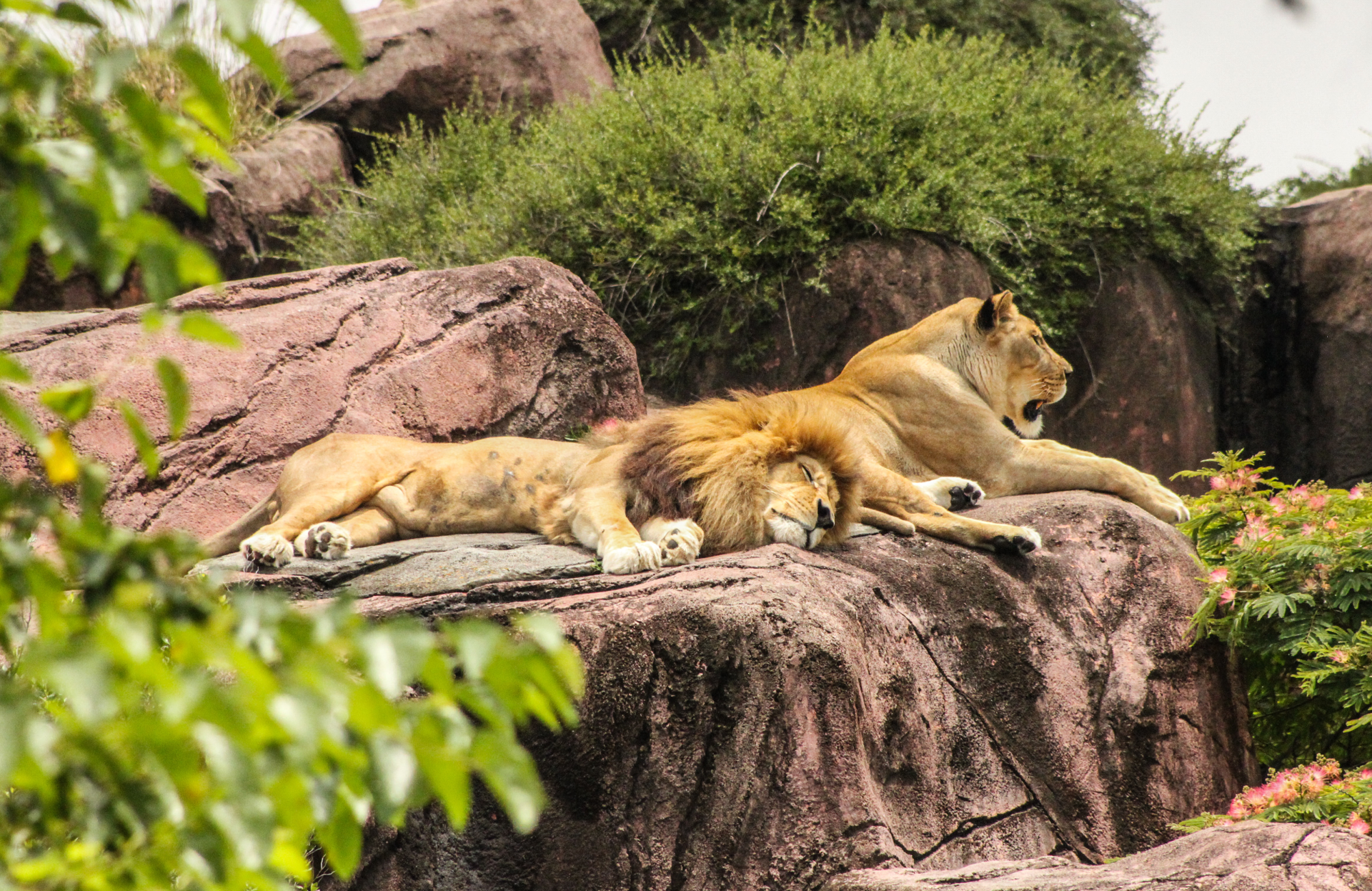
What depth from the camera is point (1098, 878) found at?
3.11 metres

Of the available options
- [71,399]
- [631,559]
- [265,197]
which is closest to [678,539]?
[631,559]

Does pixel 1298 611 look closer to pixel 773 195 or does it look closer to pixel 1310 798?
pixel 1310 798

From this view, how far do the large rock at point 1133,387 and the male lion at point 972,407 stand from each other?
106 inches

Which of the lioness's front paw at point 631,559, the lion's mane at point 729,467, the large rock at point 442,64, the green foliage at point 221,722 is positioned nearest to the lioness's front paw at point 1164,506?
the lion's mane at point 729,467

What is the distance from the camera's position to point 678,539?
432 cm

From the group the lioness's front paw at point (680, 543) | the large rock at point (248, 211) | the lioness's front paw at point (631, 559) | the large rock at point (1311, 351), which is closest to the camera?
the lioness's front paw at point (631, 559)

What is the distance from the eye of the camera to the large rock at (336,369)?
5.52 meters

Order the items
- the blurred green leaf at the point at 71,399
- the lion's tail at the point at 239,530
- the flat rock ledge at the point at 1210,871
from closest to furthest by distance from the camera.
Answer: the blurred green leaf at the point at 71,399 < the flat rock ledge at the point at 1210,871 < the lion's tail at the point at 239,530

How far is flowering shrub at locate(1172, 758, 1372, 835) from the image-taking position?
385cm

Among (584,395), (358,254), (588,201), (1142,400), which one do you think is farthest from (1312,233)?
(358,254)

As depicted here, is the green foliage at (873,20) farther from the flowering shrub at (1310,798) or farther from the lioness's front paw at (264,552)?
the flowering shrub at (1310,798)

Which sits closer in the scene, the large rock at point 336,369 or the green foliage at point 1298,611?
the green foliage at point 1298,611

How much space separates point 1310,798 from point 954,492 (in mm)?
2030

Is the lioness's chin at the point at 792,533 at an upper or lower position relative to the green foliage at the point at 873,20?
lower
